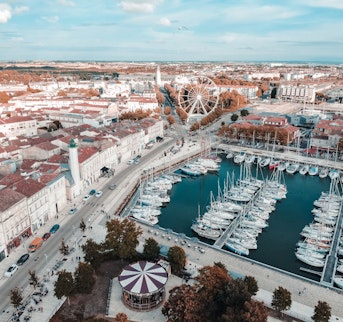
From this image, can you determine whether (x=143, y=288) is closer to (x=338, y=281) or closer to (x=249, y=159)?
(x=338, y=281)

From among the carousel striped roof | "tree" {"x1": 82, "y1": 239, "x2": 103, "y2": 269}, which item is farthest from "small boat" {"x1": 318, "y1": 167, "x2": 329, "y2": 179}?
"tree" {"x1": 82, "y1": 239, "x2": 103, "y2": 269}

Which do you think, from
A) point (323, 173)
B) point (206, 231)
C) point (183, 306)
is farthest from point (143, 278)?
point (323, 173)

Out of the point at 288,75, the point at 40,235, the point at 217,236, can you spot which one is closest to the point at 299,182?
the point at 217,236

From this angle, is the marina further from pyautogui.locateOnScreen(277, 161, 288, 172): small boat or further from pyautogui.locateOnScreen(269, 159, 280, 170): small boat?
pyautogui.locateOnScreen(277, 161, 288, 172): small boat

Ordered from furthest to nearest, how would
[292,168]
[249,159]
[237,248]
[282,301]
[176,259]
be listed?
[249,159], [292,168], [237,248], [176,259], [282,301]

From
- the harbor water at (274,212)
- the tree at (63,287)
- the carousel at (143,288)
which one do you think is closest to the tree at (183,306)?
the carousel at (143,288)
